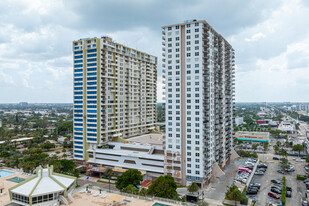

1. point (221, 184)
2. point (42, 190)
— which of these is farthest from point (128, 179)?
point (221, 184)

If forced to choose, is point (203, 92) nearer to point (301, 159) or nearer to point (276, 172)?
point (276, 172)

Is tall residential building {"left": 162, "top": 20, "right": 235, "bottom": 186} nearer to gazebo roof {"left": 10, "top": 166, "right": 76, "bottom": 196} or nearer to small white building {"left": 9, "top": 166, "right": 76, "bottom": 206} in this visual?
gazebo roof {"left": 10, "top": 166, "right": 76, "bottom": 196}

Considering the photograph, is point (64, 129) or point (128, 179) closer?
point (128, 179)

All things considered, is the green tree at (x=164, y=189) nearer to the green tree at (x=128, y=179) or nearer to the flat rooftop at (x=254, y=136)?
the green tree at (x=128, y=179)

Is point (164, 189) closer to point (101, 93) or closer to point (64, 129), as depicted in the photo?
point (101, 93)

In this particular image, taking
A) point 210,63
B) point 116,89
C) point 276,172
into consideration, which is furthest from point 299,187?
point 116,89
